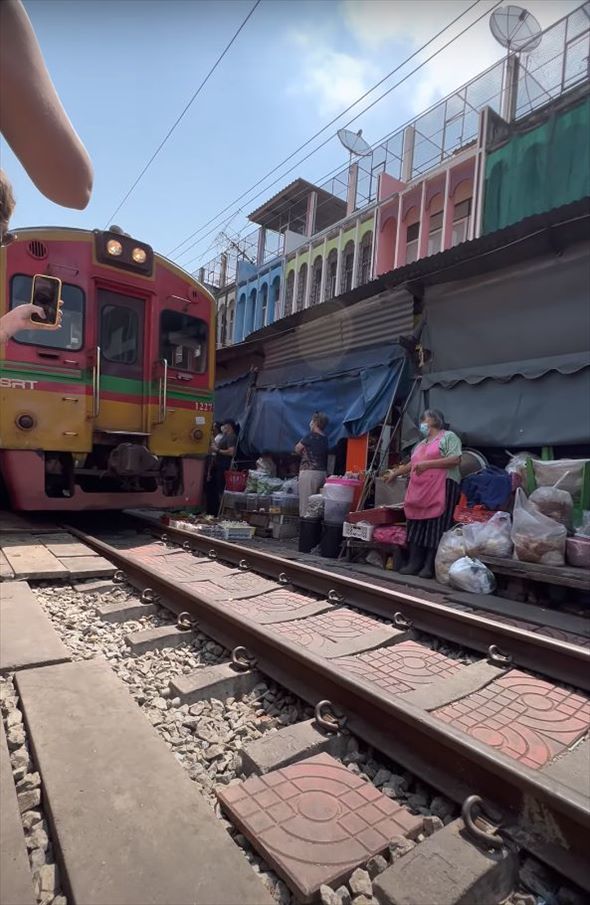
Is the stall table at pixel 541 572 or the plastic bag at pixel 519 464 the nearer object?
the stall table at pixel 541 572

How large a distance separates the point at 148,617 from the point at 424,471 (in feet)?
11.0

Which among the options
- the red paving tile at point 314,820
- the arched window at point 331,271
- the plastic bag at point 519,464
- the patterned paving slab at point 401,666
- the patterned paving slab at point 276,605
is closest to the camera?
the red paving tile at point 314,820

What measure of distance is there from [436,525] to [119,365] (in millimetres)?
4496

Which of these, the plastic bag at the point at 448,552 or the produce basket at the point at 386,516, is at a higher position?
the produce basket at the point at 386,516

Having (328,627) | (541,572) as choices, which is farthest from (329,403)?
(328,627)

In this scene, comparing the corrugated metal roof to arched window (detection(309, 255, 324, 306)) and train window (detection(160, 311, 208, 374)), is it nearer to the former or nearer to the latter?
train window (detection(160, 311, 208, 374))

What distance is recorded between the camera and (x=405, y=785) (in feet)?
6.34

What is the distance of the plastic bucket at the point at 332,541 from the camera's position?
22.2 feet

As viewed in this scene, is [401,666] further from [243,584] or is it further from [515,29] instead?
[515,29]

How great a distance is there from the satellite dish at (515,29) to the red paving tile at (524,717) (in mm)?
12988

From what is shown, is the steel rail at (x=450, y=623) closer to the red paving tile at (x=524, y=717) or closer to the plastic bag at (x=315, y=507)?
the red paving tile at (x=524, y=717)

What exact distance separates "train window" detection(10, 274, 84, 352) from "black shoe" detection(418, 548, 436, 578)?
490 cm

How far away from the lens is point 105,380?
671 cm

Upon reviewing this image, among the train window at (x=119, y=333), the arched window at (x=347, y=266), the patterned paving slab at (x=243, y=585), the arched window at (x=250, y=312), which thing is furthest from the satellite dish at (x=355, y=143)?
the patterned paving slab at (x=243, y=585)
